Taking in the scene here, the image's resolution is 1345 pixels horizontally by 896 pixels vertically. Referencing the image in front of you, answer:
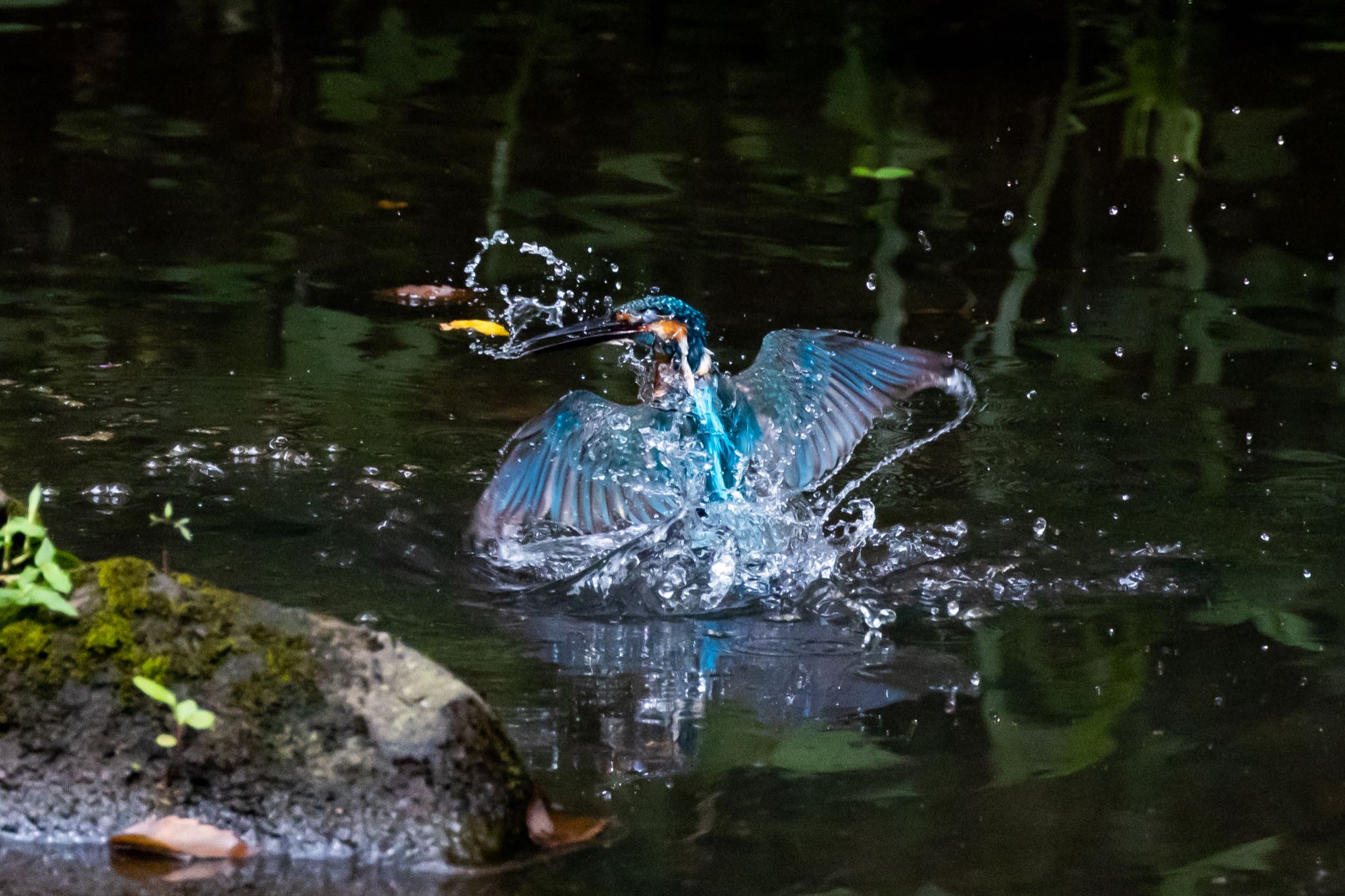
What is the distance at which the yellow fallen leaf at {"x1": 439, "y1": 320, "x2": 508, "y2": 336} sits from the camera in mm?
6133

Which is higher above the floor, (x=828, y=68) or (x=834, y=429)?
(x=828, y=68)

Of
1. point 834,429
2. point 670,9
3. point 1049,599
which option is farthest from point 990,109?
point 1049,599

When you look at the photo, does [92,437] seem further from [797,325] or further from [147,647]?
[797,325]

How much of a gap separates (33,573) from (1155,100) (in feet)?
24.9

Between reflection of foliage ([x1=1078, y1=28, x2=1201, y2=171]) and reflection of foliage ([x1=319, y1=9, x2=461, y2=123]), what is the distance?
3615mm

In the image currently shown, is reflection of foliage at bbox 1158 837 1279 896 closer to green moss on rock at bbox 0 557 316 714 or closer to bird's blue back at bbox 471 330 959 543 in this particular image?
green moss on rock at bbox 0 557 316 714

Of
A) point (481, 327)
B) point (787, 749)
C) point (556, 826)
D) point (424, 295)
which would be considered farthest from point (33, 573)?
point (424, 295)

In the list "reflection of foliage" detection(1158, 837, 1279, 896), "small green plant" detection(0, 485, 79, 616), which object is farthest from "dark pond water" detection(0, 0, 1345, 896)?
"small green plant" detection(0, 485, 79, 616)

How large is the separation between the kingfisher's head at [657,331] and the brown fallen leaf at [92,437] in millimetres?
1332

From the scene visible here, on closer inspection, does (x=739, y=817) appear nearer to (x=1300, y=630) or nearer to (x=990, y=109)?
(x=1300, y=630)

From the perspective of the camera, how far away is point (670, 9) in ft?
36.7

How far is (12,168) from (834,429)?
4.67 metres

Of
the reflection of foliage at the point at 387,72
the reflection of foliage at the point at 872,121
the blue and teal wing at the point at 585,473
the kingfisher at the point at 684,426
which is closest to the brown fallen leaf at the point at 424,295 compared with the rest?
the kingfisher at the point at 684,426

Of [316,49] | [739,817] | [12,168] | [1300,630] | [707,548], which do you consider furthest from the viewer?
[316,49]
